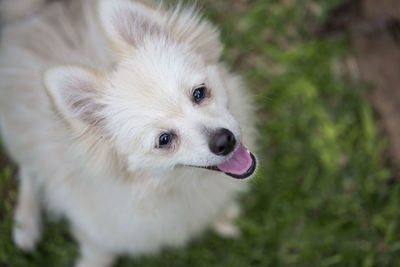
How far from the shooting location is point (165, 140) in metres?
1.70

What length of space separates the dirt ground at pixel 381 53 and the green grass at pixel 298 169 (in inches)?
3.9

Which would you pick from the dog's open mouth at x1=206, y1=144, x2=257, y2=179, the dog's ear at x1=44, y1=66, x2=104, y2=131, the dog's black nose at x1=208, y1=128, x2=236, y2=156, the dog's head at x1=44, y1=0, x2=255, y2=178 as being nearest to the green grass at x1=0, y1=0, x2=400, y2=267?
the dog's open mouth at x1=206, y1=144, x2=257, y2=179

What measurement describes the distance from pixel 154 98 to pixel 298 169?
179 centimetres

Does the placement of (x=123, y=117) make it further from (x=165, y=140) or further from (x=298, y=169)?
(x=298, y=169)

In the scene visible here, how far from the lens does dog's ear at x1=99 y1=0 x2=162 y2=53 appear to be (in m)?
1.70

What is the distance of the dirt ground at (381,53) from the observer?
9.50 feet

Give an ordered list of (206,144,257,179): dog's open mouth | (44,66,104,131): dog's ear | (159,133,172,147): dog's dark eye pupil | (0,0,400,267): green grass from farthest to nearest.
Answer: (0,0,400,267): green grass < (206,144,257,179): dog's open mouth < (159,133,172,147): dog's dark eye pupil < (44,66,104,131): dog's ear

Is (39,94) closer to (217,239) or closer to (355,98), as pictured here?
(217,239)

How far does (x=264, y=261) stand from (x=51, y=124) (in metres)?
1.72

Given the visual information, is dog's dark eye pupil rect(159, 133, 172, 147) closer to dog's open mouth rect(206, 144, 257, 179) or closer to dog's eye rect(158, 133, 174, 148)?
dog's eye rect(158, 133, 174, 148)

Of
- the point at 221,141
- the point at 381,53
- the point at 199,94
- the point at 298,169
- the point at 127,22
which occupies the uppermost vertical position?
the point at 381,53

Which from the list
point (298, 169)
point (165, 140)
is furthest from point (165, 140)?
point (298, 169)

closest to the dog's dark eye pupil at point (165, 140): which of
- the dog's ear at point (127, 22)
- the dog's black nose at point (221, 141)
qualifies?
the dog's black nose at point (221, 141)

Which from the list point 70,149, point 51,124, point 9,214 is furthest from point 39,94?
point 9,214
